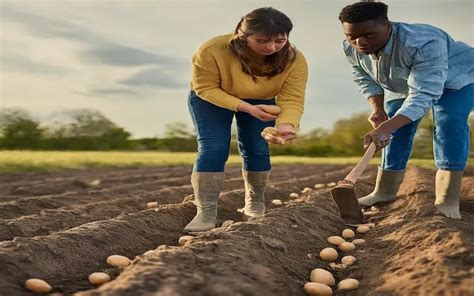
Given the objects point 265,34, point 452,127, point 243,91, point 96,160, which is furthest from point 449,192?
point 96,160

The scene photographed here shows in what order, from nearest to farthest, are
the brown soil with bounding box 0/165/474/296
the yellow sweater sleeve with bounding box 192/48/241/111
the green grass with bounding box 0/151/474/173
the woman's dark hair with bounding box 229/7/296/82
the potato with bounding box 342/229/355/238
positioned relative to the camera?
the brown soil with bounding box 0/165/474/296
the woman's dark hair with bounding box 229/7/296/82
the yellow sweater sleeve with bounding box 192/48/241/111
the potato with bounding box 342/229/355/238
the green grass with bounding box 0/151/474/173

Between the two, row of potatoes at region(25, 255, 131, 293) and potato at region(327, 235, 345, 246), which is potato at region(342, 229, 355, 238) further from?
row of potatoes at region(25, 255, 131, 293)

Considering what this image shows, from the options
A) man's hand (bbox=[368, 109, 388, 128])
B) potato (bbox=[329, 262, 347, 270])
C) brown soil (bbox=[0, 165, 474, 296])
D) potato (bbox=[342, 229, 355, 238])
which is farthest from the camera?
man's hand (bbox=[368, 109, 388, 128])

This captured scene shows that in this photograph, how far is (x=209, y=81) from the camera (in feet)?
10.3

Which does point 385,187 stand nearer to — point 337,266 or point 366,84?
point 366,84

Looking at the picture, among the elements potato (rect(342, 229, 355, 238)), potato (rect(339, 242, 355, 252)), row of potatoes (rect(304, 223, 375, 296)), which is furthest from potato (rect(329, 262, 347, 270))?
potato (rect(342, 229, 355, 238))

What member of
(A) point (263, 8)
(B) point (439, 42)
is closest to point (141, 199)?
(A) point (263, 8)

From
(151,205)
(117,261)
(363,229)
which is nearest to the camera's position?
(117,261)

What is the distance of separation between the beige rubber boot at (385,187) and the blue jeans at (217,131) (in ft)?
3.26

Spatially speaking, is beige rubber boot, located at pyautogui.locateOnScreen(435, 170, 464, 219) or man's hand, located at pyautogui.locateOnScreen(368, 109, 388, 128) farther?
man's hand, located at pyautogui.locateOnScreen(368, 109, 388, 128)

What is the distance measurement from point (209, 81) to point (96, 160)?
309 inches

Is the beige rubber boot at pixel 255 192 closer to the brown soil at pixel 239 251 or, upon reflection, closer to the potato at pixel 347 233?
the brown soil at pixel 239 251

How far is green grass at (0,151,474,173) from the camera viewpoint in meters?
9.22

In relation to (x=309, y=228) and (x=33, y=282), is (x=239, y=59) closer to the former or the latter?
(x=309, y=228)
